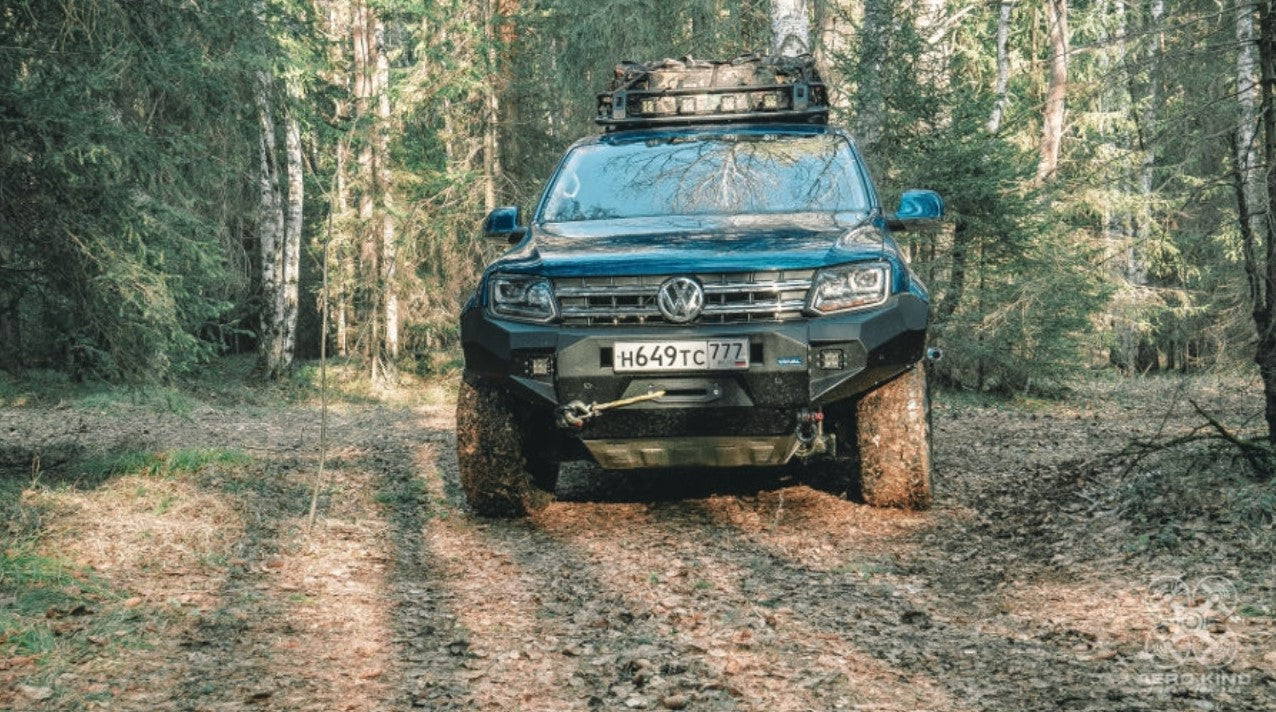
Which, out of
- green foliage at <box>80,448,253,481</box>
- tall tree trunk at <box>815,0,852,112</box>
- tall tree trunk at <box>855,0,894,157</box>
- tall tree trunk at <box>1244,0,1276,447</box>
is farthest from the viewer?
tall tree trunk at <box>815,0,852,112</box>

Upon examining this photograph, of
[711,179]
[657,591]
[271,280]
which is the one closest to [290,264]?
[271,280]

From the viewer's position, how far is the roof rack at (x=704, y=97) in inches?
303

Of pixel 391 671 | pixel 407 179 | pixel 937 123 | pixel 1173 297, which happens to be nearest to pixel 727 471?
pixel 391 671

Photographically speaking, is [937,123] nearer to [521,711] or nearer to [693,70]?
[693,70]

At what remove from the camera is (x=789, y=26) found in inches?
497

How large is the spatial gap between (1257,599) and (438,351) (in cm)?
1732

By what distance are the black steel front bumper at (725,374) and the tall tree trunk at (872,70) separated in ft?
27.0

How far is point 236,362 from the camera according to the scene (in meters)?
28.9

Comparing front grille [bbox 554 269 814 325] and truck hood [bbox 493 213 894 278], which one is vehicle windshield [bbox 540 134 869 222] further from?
front grille [bbox 554 269 814 325]

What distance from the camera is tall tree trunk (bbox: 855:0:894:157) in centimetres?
1314

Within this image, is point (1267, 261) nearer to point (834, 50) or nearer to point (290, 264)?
point (834, 50)

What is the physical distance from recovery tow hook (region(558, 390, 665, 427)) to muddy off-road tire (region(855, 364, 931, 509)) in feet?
4.33

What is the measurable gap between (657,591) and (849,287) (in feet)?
6.06

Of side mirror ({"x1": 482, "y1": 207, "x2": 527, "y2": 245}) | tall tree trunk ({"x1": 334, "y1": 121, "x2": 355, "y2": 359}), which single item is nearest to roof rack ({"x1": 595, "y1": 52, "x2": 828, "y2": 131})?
side mirror ({"x1": 482, "y1": 207, "x2": 527, "y2": 245})
